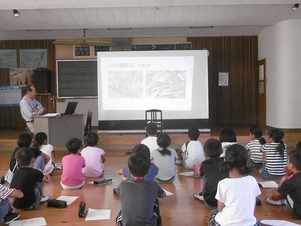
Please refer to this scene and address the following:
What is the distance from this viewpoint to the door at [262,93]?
26.6ft

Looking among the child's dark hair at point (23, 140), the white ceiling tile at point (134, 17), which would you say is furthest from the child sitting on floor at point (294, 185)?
the white ceiling tile at point (134, 17)

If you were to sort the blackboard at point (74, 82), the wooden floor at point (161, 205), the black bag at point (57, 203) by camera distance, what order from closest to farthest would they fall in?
the wooden floor at point (161, 205) < the black bag at point (57, 203) < the blackboard at point (74, 82)

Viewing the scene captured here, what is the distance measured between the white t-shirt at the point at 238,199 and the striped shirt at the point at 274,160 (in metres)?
1.80

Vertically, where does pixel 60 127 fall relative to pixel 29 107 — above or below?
below

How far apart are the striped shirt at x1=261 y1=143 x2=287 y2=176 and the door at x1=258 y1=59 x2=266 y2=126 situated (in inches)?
178

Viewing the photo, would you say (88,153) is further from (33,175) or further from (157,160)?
(33,175)

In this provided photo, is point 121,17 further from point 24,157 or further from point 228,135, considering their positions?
point 24,157

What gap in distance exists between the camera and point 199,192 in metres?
3.46

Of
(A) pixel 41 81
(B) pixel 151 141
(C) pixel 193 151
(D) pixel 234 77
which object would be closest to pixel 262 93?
(D) pixel 234 77

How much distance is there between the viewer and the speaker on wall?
8.43 metres

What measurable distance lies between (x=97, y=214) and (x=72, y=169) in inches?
35.5

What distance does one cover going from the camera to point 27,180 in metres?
2.76

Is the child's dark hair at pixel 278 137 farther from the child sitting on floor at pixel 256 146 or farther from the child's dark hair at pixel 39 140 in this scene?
the child's dark hair at pixel 39 140

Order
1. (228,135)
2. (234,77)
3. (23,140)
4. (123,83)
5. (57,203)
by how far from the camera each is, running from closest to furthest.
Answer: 1. (57,203)
2. (23,140)
3. (228,135)
4. (123,83)
5. (234,77)
